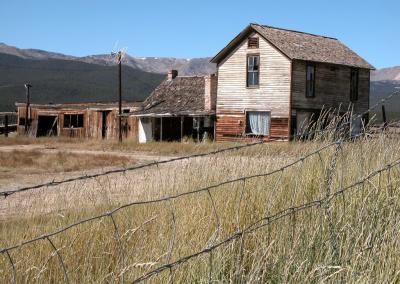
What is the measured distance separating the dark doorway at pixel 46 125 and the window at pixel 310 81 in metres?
20.9

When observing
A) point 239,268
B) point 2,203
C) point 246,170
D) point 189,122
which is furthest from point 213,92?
point 239,268

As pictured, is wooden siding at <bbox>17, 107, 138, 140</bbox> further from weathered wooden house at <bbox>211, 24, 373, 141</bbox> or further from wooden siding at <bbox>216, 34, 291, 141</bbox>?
weathered wooden house at <bbox>211, 24, 373, 141</bbox>

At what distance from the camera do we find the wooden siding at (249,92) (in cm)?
2969

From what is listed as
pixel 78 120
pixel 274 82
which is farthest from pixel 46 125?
pixel 274 82

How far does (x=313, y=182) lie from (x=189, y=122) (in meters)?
30.2

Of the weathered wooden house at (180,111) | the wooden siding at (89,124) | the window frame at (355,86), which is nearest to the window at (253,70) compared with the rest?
the weathered wooden house at (180,111)

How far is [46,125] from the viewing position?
45562 mm

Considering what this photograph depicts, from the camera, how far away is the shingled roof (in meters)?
33.8

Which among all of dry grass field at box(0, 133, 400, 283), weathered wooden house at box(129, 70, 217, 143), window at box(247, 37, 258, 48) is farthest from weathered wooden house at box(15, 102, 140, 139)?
dry grass field at box(0, 133, 400, 283)

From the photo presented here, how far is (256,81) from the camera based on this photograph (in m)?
30.7

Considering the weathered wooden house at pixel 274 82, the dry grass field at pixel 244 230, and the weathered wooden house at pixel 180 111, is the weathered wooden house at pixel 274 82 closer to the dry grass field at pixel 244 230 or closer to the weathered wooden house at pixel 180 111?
the weathered wooden house at pixel 180 111

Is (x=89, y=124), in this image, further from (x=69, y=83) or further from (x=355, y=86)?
(x=69, y=83)

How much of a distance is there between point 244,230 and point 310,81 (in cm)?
2743

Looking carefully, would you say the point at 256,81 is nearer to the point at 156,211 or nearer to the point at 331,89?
the point at 331,89
